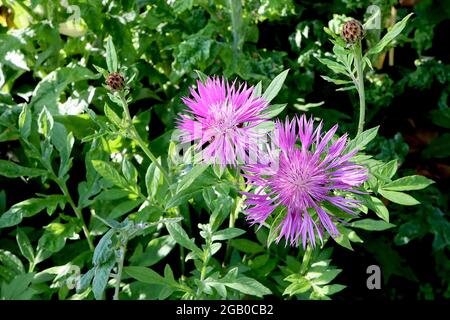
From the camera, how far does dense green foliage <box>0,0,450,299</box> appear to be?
3.47 feet

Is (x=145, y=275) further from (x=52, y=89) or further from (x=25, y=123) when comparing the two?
(x=52, y=89)

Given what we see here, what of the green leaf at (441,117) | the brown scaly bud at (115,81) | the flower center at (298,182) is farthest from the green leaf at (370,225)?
the green leaf at (441,117)

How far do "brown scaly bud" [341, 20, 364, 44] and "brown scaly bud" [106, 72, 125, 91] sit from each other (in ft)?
0.92

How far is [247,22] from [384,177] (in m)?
0.57

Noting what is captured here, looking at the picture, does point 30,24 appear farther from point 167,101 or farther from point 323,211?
point 323,211

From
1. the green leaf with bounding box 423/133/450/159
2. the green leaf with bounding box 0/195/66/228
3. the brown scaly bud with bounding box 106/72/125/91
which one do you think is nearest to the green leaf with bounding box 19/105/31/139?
the green leaf with bounding box 0/195/66/228

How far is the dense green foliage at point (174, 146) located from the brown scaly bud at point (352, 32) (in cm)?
24

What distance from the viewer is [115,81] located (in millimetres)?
779

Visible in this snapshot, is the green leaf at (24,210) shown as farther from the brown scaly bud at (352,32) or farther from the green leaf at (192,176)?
the brown scaly bud at (352,32)

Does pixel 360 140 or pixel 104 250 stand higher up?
pixel 360 140

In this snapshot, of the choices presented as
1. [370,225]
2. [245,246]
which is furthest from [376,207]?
[245,246]

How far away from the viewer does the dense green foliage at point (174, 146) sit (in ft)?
3.47

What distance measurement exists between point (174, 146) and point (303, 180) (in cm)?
27

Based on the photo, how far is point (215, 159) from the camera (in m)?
0.81
